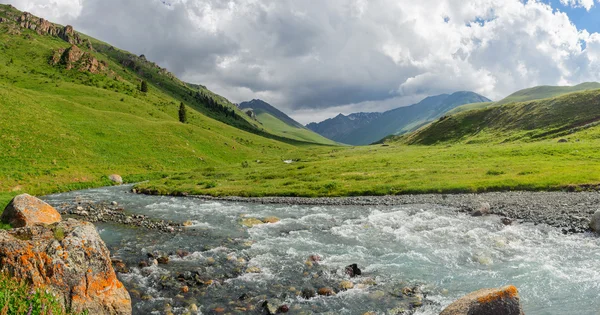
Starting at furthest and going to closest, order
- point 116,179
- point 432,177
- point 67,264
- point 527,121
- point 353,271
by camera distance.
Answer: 1. point 527,121
2. point 116,179
3. point 432,177
4. point 353,271
5. point 67,264

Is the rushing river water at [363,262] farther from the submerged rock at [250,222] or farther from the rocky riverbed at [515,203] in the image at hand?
the rocky riverbed at [515,203]

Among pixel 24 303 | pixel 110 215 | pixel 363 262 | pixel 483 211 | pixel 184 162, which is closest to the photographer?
pixel 24 303

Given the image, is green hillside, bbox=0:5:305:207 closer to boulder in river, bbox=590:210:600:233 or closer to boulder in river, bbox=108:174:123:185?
boulder in river, bbox=108:174:123:185

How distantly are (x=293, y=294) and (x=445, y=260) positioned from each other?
1040 centimetres

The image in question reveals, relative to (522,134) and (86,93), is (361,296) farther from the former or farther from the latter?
(86,93)

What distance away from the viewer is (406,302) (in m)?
15.5

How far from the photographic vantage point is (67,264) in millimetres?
10734

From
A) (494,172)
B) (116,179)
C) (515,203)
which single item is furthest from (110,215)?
(494,172)

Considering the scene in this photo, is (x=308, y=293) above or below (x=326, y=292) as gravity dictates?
below

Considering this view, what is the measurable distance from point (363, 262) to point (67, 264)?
15.7m

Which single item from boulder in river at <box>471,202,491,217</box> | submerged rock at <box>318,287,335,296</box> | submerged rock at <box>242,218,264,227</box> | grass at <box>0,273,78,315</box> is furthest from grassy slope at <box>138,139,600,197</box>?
grass at <box>0,273,78,315</box>

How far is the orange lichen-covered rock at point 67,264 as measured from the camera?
9.86 meters

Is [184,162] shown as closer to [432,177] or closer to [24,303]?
[432,177]

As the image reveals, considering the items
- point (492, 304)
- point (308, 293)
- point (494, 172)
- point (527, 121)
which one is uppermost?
point (527, 121)
